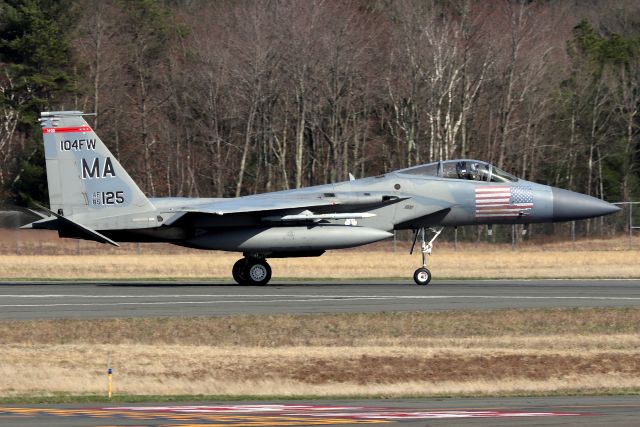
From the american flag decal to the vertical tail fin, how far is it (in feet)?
26.7

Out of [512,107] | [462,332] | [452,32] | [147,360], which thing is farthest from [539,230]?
[147,360]

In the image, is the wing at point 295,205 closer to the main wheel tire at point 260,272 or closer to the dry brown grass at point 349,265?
the main wheel tire at point 260,272

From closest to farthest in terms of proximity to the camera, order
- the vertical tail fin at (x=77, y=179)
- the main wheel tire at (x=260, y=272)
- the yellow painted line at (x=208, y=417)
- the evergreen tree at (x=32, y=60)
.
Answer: the yellow painted line at (x=208, y=417) → the vertical tail fin at (x=77, y=179) → the main wheel tire at (x=260, y=272) → the evergreen tree at (x=32, y=60)

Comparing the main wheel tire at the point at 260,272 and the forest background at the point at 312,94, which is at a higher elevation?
the forest background at the point at 312,94

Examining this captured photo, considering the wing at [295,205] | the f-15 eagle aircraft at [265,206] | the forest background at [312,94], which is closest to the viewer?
the wing at [295,205]

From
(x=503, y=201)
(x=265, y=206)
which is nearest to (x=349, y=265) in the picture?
(x=503, y=201)

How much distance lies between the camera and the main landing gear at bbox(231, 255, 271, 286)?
30938mm

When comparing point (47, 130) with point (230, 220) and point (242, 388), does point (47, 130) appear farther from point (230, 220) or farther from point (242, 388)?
point (242, 388)

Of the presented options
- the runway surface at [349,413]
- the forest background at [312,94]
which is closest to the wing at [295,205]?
the runway surface at [349,413]

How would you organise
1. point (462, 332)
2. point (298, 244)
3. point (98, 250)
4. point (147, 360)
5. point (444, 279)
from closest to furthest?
1. point (147, 360)
2. point (462, 332)
3. point (298, 244)
4. point (444, 279)
5. point (98, 250)

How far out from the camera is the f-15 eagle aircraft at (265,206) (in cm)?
2966

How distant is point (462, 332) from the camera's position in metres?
22.6

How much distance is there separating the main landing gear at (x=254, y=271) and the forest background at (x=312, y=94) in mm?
28811

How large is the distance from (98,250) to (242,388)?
1306 inches
